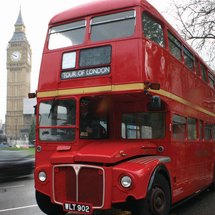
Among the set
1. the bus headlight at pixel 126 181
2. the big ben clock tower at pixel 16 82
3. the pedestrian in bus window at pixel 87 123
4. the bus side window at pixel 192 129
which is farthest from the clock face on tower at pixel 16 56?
the bus headlight at pixel 126 181

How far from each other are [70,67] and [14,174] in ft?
26.5

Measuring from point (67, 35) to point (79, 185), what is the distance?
2.87 metres

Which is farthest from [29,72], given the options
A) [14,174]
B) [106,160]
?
[106,160]

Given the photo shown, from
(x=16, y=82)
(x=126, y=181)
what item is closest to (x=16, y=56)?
(x=16, y=82)

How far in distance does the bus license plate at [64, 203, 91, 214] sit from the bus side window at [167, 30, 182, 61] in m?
3.56

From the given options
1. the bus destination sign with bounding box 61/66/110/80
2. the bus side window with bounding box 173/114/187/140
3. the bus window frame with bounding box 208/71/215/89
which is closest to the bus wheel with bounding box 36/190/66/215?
the bus destination sign with bounding box 61/66/110/80

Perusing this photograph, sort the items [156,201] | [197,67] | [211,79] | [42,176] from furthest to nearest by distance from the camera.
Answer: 1. [211,79]
2. [197,67]
3. [42,176]
4. [156,201]

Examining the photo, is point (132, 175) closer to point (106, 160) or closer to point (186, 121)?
point (106, 160)

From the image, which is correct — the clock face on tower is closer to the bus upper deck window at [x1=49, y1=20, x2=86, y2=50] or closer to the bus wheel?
the bus upper deck window at [x1=49, y1=20, x2=86, y2=50]

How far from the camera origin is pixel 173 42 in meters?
6.59

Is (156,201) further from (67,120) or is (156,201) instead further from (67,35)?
(67,35)

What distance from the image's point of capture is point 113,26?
5.54 metres

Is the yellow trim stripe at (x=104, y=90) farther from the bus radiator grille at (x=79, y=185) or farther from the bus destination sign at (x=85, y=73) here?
the bus radiator grille at (x=79, y=185)

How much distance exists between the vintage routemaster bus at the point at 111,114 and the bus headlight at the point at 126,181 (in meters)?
0.01
